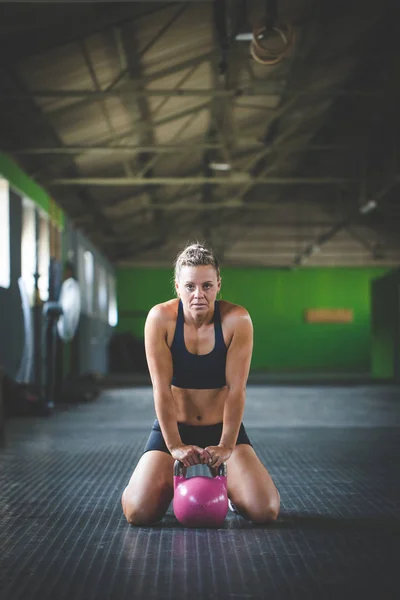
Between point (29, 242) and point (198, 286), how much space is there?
696 centimetres

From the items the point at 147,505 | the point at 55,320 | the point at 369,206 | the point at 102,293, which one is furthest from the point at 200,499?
the point at 102,293

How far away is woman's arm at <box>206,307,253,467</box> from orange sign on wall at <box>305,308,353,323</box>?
57.7ft

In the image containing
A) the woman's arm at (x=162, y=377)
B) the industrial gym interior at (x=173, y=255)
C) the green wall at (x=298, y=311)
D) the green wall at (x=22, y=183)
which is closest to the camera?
the industrial gym interior at (x=173, y=255)

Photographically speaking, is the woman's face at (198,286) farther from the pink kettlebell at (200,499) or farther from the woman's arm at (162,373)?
the pink kettlebell at (200,499)

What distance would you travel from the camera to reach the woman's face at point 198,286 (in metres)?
3.00

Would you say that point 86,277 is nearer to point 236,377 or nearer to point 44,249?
point 44,249

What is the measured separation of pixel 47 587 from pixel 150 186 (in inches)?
444

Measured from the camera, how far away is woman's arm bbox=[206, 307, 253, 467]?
299cm

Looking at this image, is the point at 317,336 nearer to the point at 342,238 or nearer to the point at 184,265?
the point at 342,238

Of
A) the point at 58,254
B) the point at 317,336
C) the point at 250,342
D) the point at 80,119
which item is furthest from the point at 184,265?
the point at 317,336

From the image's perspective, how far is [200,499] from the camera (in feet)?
9.56

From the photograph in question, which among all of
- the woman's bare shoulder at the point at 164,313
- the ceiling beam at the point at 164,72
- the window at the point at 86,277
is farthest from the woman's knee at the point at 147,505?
the window at the point at 86,277

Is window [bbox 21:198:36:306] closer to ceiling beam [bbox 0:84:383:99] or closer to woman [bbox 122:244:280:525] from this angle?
ceiling beam [bbox 0:84:383:99]

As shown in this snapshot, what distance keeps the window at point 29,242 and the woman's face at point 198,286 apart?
6558 mm
